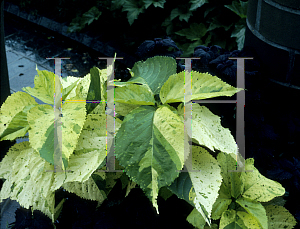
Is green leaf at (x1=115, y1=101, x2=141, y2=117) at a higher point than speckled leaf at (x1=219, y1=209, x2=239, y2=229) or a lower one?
higher

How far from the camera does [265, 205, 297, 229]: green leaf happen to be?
36.0 inches

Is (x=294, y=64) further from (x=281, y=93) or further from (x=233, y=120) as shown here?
(x=233, y=120)

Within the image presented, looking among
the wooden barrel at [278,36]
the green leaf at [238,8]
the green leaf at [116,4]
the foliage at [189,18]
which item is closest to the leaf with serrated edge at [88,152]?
the wooden barrel at [278,36]

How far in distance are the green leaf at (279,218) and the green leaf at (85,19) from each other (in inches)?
159

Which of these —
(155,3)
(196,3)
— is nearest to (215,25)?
(196,3)

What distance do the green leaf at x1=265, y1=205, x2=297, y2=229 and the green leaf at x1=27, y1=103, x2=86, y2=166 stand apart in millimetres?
655

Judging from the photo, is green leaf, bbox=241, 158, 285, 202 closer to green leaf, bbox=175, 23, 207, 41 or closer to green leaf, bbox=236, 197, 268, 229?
green leaf, bbox=236, 197, 268, 229

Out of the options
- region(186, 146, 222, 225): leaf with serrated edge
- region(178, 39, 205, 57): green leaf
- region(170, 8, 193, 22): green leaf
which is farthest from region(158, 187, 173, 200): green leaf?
region(170, 8, 193, 22): green leaf

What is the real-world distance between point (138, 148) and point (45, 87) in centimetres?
35

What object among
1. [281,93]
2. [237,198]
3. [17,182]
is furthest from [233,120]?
[17,182]

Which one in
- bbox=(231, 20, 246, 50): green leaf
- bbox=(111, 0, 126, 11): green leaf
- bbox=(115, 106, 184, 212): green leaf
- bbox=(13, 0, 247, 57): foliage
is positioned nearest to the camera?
bbox=(115, 106, 184, 212): green leaf

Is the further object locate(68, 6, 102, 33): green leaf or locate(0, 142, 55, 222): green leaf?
locate(68, 6, 102, 33): green leaf

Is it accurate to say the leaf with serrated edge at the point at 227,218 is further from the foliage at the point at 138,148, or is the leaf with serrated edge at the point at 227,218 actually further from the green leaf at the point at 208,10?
the green leaf at the point at 208,10

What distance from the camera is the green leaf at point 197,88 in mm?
756
